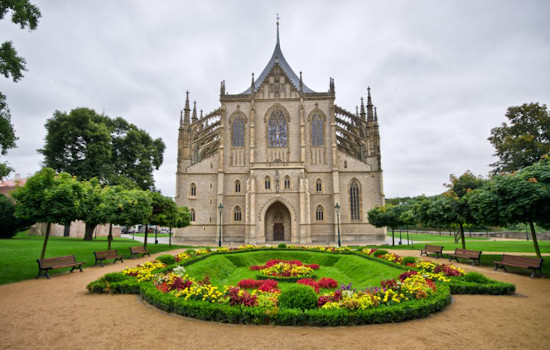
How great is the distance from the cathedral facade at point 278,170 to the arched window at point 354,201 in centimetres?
13

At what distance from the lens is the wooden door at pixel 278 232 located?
37281 millimetres

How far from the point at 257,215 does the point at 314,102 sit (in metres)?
17.9

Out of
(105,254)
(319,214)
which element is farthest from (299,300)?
(319,214)

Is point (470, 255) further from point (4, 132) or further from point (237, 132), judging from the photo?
point (237, 132)

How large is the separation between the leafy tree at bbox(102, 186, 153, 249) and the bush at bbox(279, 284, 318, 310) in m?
14.9

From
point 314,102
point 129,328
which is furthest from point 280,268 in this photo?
point 314,102

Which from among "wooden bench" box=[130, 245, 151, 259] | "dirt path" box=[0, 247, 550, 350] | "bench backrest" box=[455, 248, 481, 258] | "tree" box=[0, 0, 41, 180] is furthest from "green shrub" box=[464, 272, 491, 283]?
"tree" box=[0, 0, 41, 180]

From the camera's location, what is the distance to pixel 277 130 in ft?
130

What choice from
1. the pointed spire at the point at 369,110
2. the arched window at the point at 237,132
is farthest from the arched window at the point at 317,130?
the arched window at the point at 237,132

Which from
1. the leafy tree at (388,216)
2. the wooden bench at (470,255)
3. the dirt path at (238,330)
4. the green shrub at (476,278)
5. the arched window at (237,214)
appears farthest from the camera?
the arched window at (237,214)

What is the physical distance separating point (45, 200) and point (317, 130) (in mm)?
32155

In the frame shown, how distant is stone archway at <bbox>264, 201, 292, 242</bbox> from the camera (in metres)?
37.1

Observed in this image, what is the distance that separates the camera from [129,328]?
6715 millimetres

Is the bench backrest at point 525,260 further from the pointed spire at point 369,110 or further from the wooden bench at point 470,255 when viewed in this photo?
the pointed spire at point 369,110
